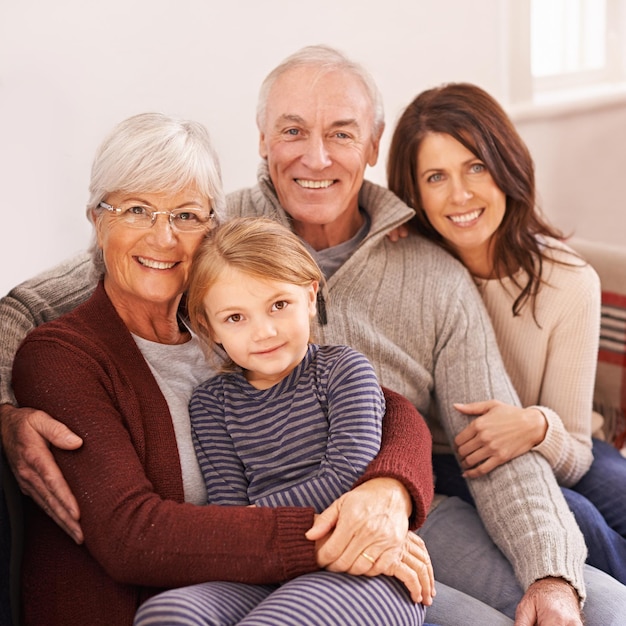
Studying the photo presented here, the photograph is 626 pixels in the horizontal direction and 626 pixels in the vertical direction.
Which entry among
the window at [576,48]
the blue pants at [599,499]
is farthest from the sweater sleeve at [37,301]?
the window at [576,48]

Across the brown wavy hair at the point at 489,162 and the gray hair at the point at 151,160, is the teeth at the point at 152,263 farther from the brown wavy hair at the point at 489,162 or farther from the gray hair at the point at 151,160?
the brown wavy hair at the point at 489,162

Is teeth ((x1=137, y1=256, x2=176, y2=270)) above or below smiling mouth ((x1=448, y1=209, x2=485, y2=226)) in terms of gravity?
above

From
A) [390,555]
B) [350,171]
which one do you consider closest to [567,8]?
[350,171]

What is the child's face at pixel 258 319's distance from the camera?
1.53m

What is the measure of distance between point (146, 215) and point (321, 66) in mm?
663

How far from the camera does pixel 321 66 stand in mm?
2041

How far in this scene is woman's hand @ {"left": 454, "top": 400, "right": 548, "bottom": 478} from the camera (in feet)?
6.30

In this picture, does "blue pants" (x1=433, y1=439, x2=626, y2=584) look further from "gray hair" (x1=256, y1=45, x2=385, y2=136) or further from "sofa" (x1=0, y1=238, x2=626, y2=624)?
"gray hair" (x1=256, y1=45, x2=385, y2=136)

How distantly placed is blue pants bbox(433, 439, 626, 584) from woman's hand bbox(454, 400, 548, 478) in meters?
0.17

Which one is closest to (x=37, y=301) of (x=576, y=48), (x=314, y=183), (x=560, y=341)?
(x=314, y=183)

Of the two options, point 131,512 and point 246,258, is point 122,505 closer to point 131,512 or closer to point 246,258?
point 131,512

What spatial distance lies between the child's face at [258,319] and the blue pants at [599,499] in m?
0.77

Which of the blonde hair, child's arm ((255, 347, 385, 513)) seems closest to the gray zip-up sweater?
the blonde hair

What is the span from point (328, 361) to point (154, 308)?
389mm
